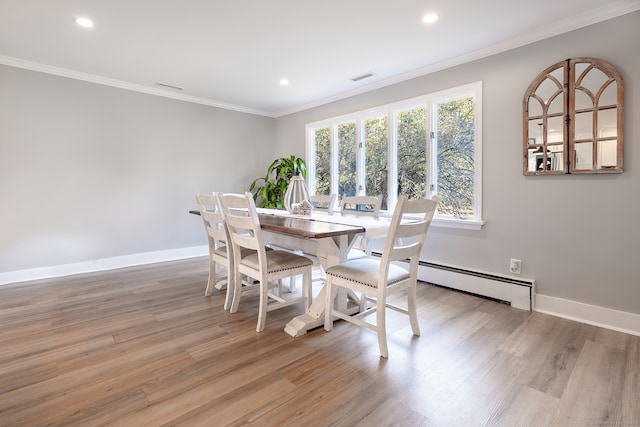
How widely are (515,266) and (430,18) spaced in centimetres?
230

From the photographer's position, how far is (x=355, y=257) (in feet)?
8.41

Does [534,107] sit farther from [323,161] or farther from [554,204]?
[323,161]

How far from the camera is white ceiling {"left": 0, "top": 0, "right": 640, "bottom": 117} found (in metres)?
2.43

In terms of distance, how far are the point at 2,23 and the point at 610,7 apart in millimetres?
4872

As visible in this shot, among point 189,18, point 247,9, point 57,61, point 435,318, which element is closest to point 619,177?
point 435,318

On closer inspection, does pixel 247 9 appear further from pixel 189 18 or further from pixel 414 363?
pixel 414 363

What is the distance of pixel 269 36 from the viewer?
2898 millimetres

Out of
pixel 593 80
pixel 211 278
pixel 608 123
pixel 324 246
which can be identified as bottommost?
pixel 211 278

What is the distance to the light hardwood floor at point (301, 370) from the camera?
1492 millimetres

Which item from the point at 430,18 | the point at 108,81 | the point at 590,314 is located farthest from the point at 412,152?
the point at 108,81

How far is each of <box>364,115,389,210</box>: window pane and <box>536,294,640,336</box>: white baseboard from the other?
1.98m

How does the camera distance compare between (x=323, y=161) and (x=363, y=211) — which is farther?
(x=323, y=161)

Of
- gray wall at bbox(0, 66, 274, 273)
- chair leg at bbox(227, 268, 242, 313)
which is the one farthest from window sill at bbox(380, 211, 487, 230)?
gray wall at bbox(0, 66, 274, 273)

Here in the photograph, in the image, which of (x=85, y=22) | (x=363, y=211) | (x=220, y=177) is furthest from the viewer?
(x=220, y=177)
